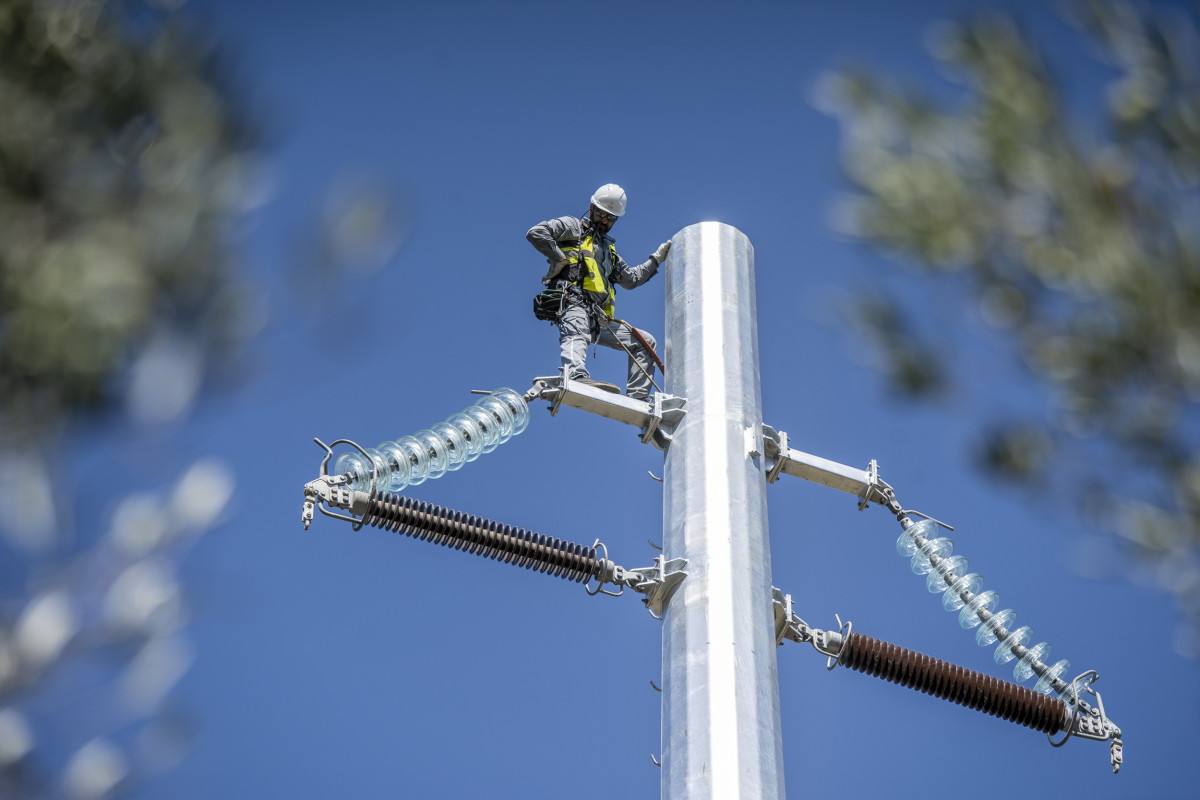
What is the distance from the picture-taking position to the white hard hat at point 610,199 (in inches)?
488

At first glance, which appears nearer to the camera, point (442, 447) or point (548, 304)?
point (442, 447)

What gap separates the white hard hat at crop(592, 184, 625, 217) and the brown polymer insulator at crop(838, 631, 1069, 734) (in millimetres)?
4569

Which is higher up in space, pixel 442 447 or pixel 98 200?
pixel 442 447

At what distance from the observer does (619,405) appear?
980 cm

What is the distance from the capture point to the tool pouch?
38.8 ft

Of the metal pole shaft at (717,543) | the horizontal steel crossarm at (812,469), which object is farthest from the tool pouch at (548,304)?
the horizontal steel crossarm at (812,469)

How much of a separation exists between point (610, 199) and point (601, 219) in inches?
7.6

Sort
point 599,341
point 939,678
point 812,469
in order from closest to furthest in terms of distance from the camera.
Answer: point 939,678 < point 812,469 < point 599,341

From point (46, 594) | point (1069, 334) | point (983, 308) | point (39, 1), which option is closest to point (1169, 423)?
point (1069, 334)

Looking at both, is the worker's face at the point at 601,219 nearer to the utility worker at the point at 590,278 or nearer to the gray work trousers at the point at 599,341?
the utility worker at the point at 590,278

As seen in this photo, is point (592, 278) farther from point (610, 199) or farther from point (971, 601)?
point (971, 601)

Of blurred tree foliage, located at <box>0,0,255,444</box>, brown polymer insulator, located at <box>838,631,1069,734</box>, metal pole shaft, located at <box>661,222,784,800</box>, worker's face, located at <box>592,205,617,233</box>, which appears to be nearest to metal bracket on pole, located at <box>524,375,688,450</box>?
metal pole shaft, located at <box>661,222,784,800</box>

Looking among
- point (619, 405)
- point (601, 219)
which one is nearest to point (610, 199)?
point (601, 219)

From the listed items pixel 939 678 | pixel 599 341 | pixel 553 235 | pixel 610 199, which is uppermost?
pixel 610 199
